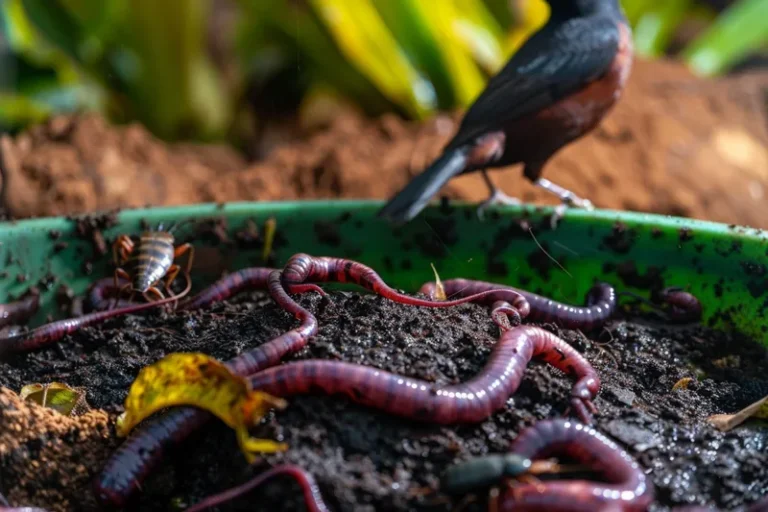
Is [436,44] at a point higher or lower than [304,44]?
higher

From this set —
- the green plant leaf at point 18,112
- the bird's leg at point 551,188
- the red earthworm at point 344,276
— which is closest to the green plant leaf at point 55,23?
the green plant leaf at point 18,112

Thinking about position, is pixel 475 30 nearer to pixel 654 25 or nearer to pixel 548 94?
pixel 654 25

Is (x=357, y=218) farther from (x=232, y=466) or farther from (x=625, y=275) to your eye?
(x=232, y=466)

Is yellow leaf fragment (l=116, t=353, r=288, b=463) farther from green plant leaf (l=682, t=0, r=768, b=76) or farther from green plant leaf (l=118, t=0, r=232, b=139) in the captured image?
green plant leaf (l=682, t=0, r=768, b=76)

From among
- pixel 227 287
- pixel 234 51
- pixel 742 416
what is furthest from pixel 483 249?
pixel 234 51

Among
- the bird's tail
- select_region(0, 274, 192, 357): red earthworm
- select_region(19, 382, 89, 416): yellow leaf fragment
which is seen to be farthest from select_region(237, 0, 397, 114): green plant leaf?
select_region(19, 382, 89, 416): yellow leaf fragment

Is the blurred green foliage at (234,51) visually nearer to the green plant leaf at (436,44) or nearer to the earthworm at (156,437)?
the green plant leaf at (436,44)
